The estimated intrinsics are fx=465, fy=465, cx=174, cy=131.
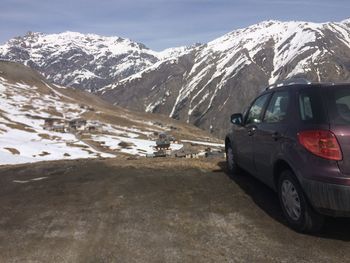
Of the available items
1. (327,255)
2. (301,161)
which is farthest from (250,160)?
(327,255)

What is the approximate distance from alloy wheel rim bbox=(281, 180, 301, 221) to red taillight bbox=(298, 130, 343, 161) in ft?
3.26

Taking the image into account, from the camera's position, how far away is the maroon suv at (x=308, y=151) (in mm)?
7292

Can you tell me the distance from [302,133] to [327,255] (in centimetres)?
199

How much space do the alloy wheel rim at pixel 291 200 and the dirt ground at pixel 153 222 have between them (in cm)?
32

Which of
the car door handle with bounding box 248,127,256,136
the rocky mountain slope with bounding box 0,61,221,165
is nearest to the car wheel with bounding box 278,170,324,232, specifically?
the car door handle with bounding box 248,127,256,136

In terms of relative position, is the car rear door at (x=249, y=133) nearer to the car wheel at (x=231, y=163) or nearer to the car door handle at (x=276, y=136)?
the car wheel at (x=231, y=163)

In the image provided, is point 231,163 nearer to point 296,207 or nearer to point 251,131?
point 251,131

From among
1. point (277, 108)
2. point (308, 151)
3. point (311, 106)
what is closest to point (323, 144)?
point (308, 151)

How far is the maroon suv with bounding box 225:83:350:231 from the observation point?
23.9 ft

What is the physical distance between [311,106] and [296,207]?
71.7 inches

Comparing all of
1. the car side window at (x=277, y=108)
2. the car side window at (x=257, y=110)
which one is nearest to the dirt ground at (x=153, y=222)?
the car side window at (x=257, y=110)

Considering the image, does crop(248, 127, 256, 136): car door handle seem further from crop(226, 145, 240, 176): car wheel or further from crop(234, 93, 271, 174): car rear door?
crop(226, 145, 240, 176): car wheel

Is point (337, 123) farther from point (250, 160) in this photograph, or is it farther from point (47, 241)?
point (47, 241)

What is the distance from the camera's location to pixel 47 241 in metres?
8.45
